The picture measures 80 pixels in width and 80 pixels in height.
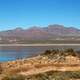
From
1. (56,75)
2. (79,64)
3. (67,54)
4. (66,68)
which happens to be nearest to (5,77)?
(56,75)

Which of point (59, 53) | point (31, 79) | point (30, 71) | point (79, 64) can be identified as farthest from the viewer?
point (59, 53)

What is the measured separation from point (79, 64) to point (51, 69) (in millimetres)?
3253

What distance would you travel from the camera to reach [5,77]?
21.6m

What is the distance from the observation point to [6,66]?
91.0 ft

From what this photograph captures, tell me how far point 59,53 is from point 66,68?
613 cm

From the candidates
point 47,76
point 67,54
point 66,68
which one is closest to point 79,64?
point 66,68

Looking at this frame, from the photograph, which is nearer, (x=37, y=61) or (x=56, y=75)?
(x=56, y=75)

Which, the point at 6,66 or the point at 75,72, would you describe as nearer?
the point at 75,72

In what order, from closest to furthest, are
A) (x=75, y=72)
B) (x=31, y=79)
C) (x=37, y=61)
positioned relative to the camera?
(x=31, y=79), (x=75, y=72), (x=37, y=61)

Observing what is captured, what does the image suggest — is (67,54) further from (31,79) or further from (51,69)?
(31,79)

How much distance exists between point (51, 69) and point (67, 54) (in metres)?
6.57

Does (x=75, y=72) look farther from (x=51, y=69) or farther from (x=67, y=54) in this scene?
(x=67, y=54)

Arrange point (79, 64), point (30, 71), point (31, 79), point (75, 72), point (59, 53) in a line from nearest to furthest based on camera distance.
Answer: point (31, 79), point (75, 72), point (30, 71), point (79, 64), point (59, 53)

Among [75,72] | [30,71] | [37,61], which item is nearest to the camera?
[75,72]
